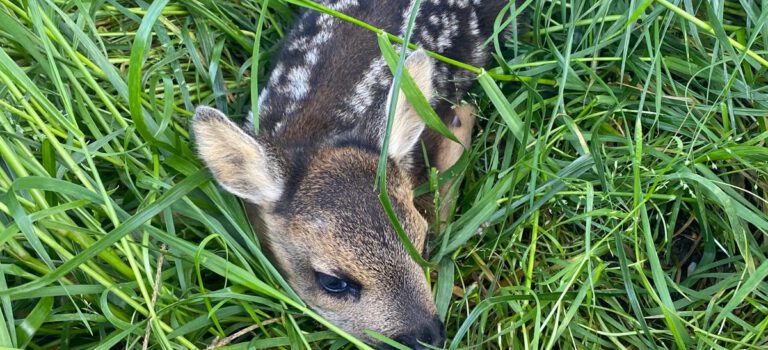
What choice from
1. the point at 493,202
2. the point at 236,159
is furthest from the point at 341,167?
the point at 493,202

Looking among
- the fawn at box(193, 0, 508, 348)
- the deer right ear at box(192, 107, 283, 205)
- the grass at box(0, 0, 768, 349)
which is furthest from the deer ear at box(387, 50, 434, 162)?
the deer right ear at box(192, 107, 283, 205)

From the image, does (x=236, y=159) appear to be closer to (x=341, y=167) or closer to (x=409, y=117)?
(x=341, y=167)

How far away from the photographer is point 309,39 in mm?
3561

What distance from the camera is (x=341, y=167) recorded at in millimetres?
2934

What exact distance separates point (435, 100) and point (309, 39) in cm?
61

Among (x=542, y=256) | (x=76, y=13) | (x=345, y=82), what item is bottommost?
(x=542, y=256)

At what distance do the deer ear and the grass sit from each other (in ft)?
0.74

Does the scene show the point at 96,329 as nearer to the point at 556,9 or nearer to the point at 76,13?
the point at 76,13

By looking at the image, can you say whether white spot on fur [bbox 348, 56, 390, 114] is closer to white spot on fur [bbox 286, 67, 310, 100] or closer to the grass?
white spot on fur [bbox 286, 67, 310, 100]

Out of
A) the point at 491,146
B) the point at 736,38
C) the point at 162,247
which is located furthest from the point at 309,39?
the point at 736,38

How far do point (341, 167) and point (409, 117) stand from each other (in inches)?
15.2

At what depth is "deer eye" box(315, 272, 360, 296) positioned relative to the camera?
2.87m

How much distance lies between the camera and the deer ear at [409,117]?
9.70ft

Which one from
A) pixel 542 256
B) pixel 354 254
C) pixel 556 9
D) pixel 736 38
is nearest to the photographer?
pixel 354 254
